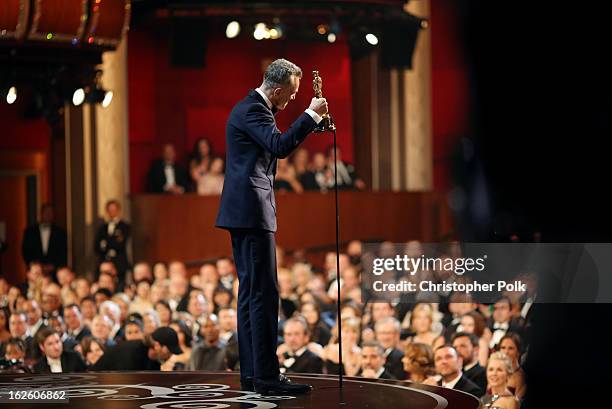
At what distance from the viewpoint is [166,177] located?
44.7 feet

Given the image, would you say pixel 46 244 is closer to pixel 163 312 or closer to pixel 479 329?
pixel 163 312

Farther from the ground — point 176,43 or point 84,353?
point 176,43

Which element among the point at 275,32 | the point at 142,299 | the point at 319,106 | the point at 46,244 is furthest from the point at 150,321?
the point at 275,32

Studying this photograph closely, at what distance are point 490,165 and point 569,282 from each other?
103 inches

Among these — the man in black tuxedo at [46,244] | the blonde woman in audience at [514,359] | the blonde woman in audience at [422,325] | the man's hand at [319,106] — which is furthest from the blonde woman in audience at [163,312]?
the man's hand at [319,106]

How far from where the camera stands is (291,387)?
481 centimetres

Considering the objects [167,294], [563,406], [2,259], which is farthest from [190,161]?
[563,406]

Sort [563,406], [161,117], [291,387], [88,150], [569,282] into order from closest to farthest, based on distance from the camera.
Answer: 1. [291,387]
2. [563,406]
3. [569,282]
4. [88,150]
5. [161,117]

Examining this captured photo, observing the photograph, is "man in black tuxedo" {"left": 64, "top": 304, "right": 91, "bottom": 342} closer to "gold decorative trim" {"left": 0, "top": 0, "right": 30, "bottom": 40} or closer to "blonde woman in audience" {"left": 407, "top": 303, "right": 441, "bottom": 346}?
"gold decorative trim" {"left": 0, "top": 0, "right": 30, "bottom": 40}

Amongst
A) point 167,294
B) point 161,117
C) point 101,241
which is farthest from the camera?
point 161,117

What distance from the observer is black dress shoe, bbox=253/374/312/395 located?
480 cm

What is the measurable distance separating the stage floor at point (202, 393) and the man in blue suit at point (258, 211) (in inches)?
5.9

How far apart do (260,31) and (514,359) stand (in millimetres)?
6033

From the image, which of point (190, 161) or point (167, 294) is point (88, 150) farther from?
point (167, 294)
